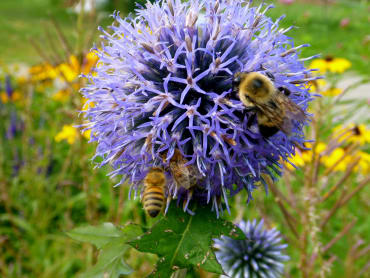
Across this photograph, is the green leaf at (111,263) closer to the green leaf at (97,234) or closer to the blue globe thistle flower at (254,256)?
the green leaf at (97,234)

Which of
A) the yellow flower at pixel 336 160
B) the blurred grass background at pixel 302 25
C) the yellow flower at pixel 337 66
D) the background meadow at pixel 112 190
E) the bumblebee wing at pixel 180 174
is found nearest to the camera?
the bumblebee wing at pixel 180 174

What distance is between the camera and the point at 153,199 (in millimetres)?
1371

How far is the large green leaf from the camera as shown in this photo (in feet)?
4.29

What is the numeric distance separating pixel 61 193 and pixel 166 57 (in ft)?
8.45

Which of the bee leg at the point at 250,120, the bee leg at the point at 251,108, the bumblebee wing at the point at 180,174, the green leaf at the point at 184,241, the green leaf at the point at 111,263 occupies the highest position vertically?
the bee leg at the point at 251,108

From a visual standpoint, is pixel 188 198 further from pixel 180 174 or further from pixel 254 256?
pixel 254 256

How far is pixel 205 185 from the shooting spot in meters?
1.35

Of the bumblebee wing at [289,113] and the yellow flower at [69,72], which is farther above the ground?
the yellow flower at [69,72]

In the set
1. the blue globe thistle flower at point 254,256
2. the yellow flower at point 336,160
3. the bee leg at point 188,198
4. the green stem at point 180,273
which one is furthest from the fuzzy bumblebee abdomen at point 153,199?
the yellow flower at point 336,160

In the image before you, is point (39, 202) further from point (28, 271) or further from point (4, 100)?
point (4, 100)

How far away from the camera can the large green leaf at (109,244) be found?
4.29ft

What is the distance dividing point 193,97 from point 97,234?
712 mm

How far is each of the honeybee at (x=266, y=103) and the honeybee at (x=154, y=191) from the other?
45 cm

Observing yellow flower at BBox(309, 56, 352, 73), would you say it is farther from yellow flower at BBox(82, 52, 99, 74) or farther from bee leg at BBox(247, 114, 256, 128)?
bee leg at BBox(247, 114, 256, 128)
